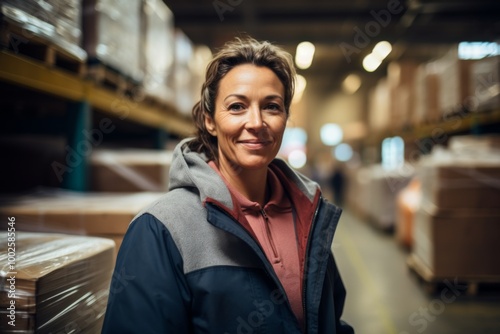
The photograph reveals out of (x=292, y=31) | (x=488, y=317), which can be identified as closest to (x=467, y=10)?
(x=292, y=31)

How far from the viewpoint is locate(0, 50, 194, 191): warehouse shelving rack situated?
2385mm

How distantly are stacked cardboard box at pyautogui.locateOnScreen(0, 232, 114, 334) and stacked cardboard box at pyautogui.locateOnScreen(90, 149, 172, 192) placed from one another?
149cm

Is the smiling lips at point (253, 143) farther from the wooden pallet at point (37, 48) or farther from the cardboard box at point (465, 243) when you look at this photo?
the cardboard box at point (465, 243)

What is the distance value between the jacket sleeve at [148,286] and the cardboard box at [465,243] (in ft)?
13.3

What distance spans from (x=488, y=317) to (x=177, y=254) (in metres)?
4.01

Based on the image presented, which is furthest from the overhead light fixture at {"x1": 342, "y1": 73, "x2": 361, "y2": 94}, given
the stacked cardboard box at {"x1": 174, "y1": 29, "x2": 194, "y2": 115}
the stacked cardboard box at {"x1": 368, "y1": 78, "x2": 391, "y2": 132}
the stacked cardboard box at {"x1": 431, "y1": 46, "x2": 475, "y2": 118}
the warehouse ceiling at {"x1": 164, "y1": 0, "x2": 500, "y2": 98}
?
the stacked cardboard box at {"x1": 174, "y1": 29, "x2": 194, "y2": 115}

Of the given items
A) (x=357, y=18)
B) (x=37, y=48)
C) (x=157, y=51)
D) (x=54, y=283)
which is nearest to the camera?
(x=54, y=283)

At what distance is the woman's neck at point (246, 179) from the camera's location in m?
1.78

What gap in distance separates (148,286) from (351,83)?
19.0m

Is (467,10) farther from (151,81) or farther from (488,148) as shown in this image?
(151,81)

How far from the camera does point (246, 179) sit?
178 centimetres

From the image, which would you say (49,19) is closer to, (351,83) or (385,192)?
(385,192)

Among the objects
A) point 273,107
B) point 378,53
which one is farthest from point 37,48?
point 378,53

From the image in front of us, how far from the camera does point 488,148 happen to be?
4980mm
